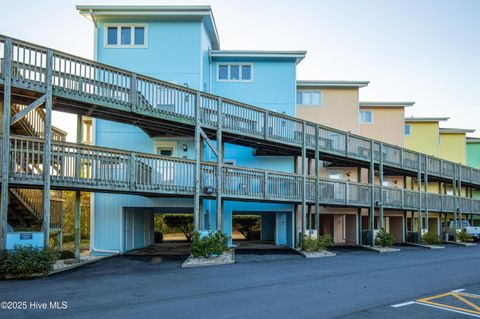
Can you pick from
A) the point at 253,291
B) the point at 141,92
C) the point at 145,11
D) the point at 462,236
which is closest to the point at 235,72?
the point at 145,11

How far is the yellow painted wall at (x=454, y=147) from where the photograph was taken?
39.3 metres

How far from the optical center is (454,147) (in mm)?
39781

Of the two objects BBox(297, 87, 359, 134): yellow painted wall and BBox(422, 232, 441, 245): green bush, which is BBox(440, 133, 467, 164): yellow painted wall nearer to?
BBox(422, 232, 441, 245): green bush

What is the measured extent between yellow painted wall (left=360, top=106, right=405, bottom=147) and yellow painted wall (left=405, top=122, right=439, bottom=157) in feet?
13.3

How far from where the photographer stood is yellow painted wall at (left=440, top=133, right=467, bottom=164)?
3934 centimetres

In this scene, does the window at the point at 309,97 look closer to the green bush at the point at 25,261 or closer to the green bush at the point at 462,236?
the green bush at the point at 462,236

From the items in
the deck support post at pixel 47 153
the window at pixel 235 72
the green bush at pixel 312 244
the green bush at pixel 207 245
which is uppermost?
the window at pixel 235 72

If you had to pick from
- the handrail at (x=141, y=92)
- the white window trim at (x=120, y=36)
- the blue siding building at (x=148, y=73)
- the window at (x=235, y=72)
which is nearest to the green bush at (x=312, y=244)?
the blue siding building at (x=148, y=73)

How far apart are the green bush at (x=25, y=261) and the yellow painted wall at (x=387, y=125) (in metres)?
25.2

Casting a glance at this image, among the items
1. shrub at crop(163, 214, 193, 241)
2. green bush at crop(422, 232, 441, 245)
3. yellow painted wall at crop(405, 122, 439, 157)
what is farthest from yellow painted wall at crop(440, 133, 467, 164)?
shrub at crop(163, 214, 193, 241)

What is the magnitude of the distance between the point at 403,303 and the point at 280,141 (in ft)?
38.5

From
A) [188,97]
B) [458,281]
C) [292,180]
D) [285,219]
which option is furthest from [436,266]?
[188,97]

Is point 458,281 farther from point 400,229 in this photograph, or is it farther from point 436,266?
point 400,229

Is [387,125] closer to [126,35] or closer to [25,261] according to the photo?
[126,35]
